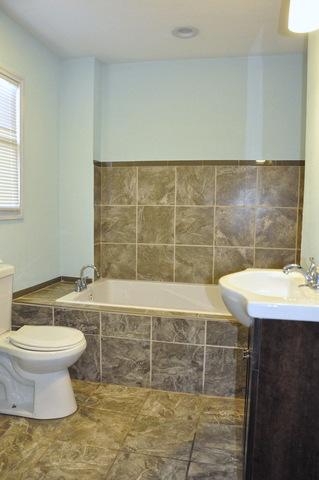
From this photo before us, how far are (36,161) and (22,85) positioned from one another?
56cm

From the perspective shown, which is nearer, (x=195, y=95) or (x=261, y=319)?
(x=261, y=319)

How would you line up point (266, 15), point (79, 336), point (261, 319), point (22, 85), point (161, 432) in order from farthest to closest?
point (22, 85) < point (266, 15) < point (79, 336) < point (161, 432) < point (261, 319)

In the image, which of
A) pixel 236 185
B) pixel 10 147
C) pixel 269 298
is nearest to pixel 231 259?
pixel 236 185

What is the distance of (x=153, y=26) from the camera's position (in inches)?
104

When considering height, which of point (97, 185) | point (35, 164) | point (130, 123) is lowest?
point (97, 185)

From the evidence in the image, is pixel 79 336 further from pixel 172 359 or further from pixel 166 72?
pixel 166 72

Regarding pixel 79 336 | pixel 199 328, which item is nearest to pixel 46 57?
pixel 79 336

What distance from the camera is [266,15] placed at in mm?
2449

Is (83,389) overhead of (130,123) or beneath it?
beneath

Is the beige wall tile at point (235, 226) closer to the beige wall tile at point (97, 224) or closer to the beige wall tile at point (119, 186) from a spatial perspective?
the beige wall tile at point (119, 186)

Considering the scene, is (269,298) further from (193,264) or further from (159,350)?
(193,264)

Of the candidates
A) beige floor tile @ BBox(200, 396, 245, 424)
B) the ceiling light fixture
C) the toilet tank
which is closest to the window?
the toilet tank

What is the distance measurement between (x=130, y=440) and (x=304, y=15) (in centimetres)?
224

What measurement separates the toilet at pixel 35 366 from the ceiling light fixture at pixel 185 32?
199cm
